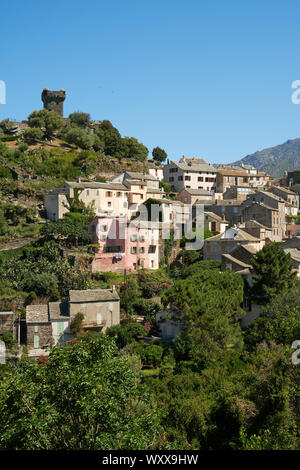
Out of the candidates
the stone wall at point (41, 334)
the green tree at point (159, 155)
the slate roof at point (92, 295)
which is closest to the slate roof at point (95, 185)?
the slate roof at point (92, 295)

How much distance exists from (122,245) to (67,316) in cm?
1255

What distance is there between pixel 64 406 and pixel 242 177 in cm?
6772

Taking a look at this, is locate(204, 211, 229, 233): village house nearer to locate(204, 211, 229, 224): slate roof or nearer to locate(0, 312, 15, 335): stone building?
locate(204, 211, 229, 224): slate roof

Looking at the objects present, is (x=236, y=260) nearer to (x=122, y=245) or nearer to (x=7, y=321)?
(x=122, y=245)

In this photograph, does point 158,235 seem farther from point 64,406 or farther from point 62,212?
point 64,406

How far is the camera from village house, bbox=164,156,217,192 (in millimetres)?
76750

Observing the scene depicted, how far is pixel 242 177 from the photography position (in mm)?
80375

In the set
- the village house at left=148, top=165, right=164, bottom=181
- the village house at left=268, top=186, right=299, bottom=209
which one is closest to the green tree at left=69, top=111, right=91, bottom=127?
the village house at left=148, top=165, right=164, bottom=181

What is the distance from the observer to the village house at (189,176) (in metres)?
76.8

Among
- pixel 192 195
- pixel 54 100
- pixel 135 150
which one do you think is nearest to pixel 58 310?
pixel 192 195

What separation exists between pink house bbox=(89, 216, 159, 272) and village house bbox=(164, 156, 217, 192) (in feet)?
79.4

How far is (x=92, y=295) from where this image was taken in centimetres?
4250

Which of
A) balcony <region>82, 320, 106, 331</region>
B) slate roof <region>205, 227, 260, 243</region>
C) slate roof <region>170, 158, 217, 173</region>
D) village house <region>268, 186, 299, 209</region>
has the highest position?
slate roof <region>170, 158, 217, 173</region>

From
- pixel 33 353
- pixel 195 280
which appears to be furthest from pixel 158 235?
pixel 33 353
